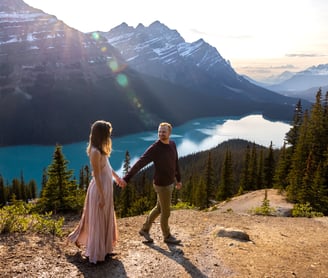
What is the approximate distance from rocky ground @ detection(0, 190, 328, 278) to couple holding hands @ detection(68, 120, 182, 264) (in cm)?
42

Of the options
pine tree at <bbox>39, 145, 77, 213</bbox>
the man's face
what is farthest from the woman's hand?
pine tree at <bbox>39, 145, 77, 213</bbox>

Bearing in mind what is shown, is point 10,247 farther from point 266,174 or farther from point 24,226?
point 266,174

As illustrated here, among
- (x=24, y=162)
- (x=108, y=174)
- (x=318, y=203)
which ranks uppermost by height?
(x=108, y=174)

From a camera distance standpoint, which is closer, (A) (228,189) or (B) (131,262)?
(B) (131,262)

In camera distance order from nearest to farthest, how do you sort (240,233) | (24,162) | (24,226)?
(24,226) < (240,233) < (24,162)

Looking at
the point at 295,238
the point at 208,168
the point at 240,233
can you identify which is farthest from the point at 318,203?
the point at 208,168

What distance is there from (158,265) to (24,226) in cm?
379

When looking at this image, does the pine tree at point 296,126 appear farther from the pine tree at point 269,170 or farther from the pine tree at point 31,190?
the pine tree at point 31,190

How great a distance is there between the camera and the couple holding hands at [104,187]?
650cm

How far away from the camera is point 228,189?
51.2 metres

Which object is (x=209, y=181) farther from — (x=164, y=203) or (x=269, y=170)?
(x=164, y=203)

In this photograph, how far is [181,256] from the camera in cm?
750

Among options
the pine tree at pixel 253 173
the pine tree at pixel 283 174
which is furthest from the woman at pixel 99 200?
the pine tree at pixel 253 173

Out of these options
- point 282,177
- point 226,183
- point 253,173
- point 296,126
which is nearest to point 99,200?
point 282,177
